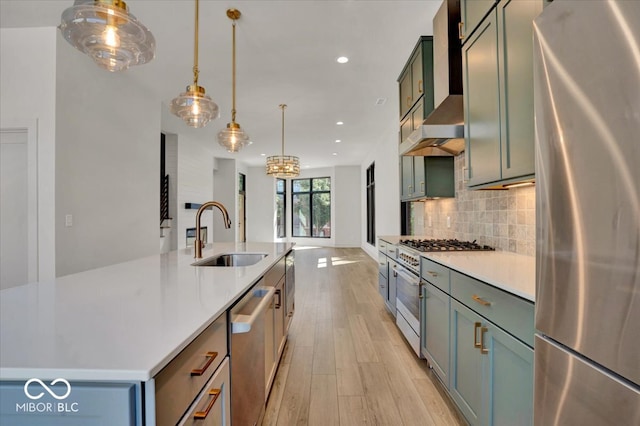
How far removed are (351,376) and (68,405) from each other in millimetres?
2015

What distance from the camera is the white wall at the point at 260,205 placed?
37.1 ft

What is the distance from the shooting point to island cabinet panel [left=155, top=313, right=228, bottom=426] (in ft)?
2.27

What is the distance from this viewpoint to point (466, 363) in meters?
1.66

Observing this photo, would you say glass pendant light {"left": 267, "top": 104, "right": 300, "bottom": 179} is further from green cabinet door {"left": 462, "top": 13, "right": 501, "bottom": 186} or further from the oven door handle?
green cabinet door {"left": 462, "top": 13, "right": 501, "bottom": 186}

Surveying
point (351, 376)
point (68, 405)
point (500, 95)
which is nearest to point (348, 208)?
point (351, 376)

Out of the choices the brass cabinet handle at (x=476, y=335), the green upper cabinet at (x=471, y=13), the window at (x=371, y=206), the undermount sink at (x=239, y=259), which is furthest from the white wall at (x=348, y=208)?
the brass cabinet handle at (x=476, y=335)

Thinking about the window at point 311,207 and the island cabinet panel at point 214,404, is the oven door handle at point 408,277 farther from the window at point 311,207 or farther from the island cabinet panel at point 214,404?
the window at point 311,207

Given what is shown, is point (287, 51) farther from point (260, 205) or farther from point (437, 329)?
point (260, 205)

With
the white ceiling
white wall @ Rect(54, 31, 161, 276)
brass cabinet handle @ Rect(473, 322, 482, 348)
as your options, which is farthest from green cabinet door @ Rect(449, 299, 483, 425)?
white wall @ Rect(54, 31, 161, 276)

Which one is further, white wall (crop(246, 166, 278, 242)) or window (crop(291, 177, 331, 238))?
window (crop(291, 177, 331, 238))

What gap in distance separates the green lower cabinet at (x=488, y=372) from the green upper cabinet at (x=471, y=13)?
1764 mm

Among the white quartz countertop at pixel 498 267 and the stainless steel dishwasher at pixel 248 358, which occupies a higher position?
the white quartz countertop at pixel 498 267

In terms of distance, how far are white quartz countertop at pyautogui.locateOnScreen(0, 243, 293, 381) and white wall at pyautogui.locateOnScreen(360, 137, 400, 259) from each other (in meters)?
4.71

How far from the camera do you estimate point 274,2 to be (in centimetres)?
253
